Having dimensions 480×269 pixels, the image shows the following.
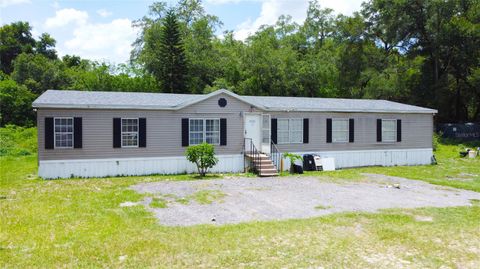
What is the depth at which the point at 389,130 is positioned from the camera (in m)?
21.0

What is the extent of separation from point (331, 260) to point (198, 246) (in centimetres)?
225

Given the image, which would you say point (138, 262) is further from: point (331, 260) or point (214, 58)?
point (214, 58)

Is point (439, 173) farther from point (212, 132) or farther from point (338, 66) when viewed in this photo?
point (338, 66)

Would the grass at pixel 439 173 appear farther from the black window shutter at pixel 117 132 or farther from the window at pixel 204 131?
the black window shutter at pixel 117 132

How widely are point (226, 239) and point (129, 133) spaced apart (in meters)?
Answer: 9.93

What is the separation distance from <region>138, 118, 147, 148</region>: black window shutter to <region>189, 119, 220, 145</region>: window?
1.93 metres

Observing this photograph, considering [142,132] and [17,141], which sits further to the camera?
[17,141]

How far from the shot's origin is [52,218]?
8.67 meters

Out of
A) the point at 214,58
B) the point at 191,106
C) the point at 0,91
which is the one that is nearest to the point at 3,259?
the point at 191,106

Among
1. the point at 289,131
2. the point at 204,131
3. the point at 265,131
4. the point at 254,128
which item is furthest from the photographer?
the point at 289,131

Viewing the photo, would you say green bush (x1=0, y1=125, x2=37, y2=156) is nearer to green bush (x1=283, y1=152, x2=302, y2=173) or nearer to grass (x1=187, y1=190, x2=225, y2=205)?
green bush (x1=283, y1=152, x2=302, y2=173)

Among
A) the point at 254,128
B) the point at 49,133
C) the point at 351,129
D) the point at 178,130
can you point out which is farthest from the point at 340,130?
the point at 49,133

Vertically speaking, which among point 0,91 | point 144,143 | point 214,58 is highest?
point 214,58

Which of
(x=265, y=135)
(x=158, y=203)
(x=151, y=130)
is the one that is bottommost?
(x=158, y=203)
